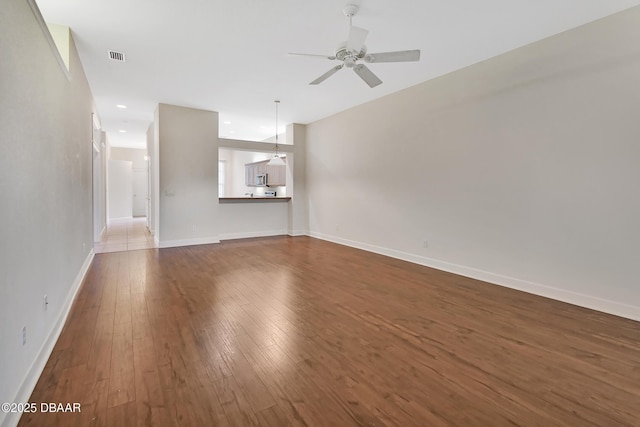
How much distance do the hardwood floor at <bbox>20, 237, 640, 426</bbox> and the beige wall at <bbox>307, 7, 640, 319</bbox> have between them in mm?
439

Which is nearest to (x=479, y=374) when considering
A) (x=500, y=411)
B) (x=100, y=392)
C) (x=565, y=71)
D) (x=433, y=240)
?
(x=500, y=411)

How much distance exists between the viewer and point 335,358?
2057 millimetres

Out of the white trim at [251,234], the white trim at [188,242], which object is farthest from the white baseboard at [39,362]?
the white trim at [251,234]

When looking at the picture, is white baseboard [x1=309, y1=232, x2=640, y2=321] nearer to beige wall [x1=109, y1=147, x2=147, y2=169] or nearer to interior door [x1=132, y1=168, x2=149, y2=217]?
interior door [x1=132, y1=168, x2=149, y2=217]

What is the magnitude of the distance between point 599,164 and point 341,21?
9.66 ft

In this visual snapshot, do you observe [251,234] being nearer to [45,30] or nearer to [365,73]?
[365,73]

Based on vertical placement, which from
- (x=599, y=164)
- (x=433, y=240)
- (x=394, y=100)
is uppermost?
(x=394, y=100)

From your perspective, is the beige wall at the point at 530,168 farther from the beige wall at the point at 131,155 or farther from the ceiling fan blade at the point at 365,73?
the beige wall at the point at 131,155

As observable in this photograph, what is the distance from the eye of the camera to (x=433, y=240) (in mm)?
4590

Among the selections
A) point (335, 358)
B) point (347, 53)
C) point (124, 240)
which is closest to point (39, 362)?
point (335, 358)

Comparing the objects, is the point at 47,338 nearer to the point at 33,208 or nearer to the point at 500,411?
the point at 33,208

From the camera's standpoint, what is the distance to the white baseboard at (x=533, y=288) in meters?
2.84

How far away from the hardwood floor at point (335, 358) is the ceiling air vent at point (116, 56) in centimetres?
285

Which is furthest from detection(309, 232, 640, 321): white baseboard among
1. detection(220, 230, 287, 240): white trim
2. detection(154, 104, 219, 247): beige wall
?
detection(154, 104, 219, 247): beige wall
